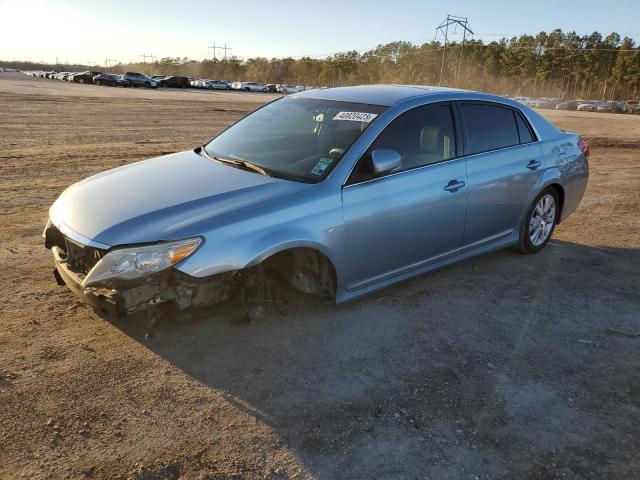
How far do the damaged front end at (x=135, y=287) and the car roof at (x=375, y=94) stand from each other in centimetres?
193

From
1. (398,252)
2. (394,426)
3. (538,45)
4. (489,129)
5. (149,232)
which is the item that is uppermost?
(538,45)

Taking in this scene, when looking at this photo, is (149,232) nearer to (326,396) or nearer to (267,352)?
(267,352)

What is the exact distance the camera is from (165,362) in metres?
3.26

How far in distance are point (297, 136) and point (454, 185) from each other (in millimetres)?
1360

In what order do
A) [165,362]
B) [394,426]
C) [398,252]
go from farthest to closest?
Answer: 1. [398,252]
2. [165,362]
3. [394,426]

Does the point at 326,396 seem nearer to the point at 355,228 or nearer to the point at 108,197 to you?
the point at 355,228

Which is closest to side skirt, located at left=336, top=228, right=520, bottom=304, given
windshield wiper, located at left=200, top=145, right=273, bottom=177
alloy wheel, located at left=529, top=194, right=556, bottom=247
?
alloy wheel, located at left=529, top=194, right=556, bottom=247

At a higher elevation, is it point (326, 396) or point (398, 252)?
point (398, 252)

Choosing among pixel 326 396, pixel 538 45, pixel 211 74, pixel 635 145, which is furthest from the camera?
pixel 211 74

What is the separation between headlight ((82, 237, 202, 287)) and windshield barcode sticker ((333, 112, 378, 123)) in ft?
5.78

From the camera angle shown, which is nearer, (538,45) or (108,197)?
(108,197)

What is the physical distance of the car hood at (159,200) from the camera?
125 inches

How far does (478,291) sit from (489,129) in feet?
4.93

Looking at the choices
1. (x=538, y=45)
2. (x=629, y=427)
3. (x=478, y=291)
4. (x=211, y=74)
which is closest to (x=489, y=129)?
(x=478, y=291)
